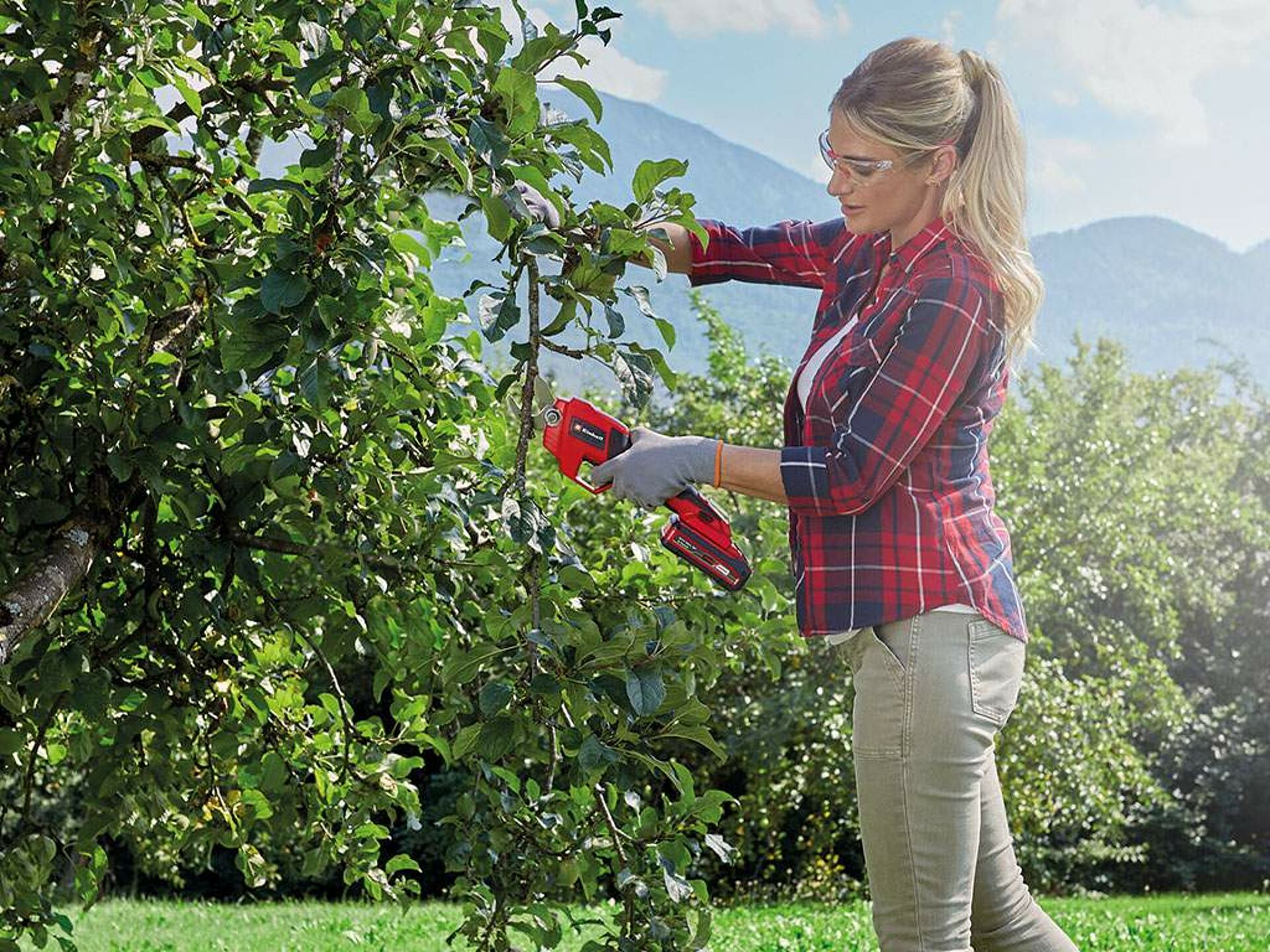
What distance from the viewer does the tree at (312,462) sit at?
1.66 meters

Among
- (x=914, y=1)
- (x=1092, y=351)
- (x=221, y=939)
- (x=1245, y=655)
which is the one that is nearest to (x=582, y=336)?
(x=221, y=939)

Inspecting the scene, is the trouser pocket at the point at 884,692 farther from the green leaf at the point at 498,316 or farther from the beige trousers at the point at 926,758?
the green leaf at the point at 498,316

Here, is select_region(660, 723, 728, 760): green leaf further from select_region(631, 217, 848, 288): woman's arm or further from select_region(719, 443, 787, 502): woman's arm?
select_region(631, 217, 848, 288): woman's arm

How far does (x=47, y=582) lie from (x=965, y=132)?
1.58 meters

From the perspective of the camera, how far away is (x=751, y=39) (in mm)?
118812

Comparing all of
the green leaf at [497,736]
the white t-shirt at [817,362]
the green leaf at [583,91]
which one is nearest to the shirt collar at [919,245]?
the white t-shirt at [817,362]

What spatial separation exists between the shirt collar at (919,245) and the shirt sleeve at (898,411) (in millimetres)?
90

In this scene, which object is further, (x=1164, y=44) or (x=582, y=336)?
(x=1164, y=44)

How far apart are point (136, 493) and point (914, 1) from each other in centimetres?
9763

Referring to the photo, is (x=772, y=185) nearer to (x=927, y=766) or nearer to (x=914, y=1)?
(x=914, y=1)

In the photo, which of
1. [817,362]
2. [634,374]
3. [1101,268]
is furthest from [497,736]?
[1101,268]

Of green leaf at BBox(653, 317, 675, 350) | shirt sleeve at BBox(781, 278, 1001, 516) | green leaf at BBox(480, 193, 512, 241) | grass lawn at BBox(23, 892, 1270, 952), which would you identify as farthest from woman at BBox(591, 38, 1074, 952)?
grass lawn at BBox(23, 892, 1270, 952)

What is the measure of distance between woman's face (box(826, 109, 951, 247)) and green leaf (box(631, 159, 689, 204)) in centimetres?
40

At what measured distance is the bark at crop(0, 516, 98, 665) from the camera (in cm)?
223
